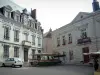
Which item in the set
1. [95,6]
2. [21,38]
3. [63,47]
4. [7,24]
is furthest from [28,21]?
[95,6]

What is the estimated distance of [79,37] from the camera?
29.2 m

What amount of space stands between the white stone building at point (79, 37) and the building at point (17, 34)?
5243 millimetres

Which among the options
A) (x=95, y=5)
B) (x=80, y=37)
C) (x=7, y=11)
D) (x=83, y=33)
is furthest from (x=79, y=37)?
(x=7, y=11)

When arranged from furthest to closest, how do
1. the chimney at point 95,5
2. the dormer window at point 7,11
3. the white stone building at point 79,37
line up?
the chimney at point 95,5 < the dormer window at point 7,11 < the white stone building at point 79,37

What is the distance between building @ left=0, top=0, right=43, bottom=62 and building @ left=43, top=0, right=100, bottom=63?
5255 millimetres

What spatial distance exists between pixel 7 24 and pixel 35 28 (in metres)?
9.95

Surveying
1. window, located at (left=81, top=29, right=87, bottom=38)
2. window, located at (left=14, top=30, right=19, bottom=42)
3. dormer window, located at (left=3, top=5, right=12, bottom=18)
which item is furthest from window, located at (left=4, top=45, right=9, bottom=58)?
window, located at (left=81, top=29, right=87, bottom=38)

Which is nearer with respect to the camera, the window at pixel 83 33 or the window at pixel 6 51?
the window at pixel 6 51

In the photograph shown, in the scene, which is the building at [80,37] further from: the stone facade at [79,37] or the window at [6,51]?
the window at [6,51]

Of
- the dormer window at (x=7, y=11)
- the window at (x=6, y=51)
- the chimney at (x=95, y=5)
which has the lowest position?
the window at (x=6, y=51)

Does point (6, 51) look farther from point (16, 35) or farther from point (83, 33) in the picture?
point (83, 33)

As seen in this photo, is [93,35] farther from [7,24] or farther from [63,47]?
[7,24]

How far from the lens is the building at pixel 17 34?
2664 centimetres

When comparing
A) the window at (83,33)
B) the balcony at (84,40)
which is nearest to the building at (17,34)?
the balcony at (84,40)
